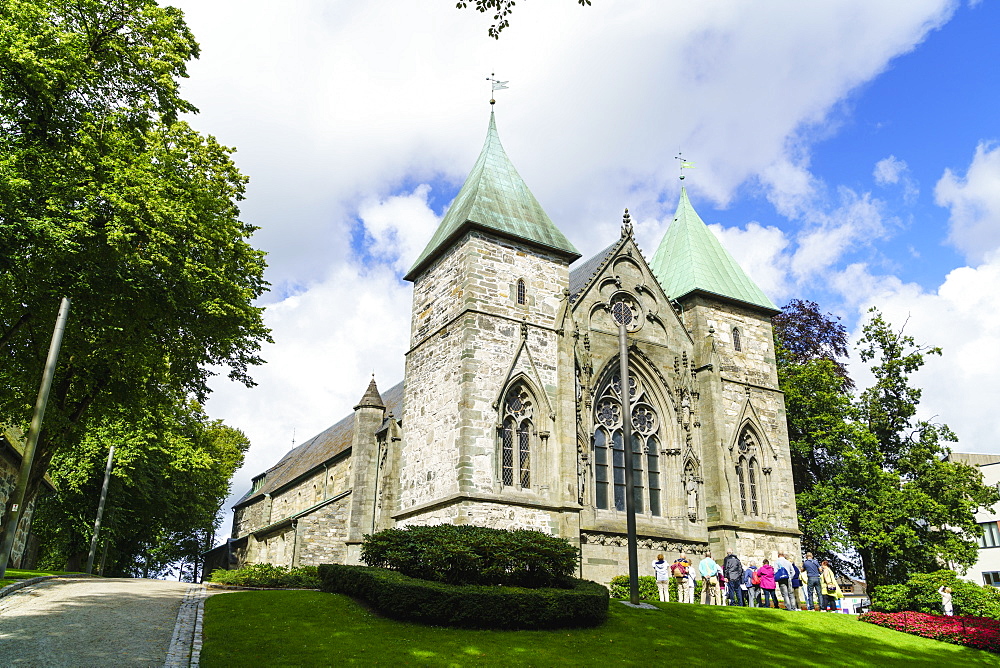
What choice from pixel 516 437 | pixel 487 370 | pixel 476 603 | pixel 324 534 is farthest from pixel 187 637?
pixel 324 534

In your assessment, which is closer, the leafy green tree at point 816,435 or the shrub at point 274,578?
the shrub at point 274,578

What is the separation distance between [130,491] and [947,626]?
34.4 m

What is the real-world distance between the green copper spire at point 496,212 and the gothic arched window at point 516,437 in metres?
5.65

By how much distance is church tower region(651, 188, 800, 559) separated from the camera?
1049 inches

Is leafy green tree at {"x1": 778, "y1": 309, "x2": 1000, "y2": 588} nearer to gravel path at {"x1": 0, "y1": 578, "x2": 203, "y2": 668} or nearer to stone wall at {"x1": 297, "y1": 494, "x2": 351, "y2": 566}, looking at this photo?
stone wall at {"x1": 297, "y1": 494, "x2": 351, "y2": 566}

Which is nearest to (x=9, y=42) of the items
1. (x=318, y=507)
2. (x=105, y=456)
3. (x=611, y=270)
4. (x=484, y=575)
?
(x=484, y=575)

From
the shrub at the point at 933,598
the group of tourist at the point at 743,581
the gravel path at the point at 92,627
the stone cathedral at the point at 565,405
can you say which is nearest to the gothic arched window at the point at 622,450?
the stone cathedral at the point at 565,405

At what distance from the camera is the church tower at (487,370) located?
74.3ft

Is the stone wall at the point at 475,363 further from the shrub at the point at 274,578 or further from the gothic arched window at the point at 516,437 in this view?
the shrub at the point at 274,578

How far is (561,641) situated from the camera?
14.1 meters

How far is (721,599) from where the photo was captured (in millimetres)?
23156

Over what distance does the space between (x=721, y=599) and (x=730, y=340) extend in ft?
35.1

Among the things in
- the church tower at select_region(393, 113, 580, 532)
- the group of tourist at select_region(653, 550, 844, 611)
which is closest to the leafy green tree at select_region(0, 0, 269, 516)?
the church tower at select_region(393, 113, 580, 532)

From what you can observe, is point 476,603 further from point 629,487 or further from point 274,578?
point 274,578
